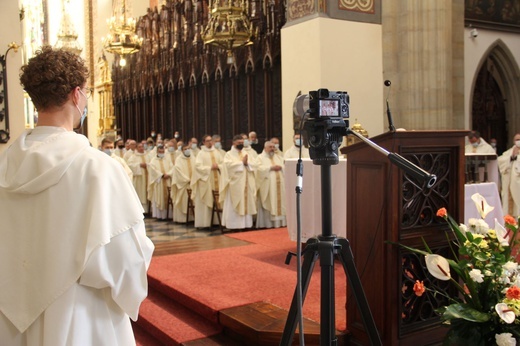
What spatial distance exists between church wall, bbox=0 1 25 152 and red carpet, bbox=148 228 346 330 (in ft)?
11.7

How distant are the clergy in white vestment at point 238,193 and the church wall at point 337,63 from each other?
3.53 feet

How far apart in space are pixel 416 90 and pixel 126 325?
29.2 feet

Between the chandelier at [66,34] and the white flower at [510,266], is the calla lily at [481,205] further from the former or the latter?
the chandelier at [66,34]

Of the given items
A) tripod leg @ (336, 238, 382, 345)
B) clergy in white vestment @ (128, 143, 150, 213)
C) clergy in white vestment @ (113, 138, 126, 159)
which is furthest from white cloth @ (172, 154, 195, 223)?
tripod leg @ (336, 238, 382, 345)

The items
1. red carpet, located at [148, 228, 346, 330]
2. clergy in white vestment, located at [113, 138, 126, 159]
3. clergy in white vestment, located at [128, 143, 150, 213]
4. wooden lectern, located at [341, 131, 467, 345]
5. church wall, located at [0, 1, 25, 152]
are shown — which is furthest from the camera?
clergy in white vestment, located at [113, 138, 126, 159]

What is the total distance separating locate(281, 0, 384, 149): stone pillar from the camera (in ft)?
33.2

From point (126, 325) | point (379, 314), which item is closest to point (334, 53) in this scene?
point (379, 314)

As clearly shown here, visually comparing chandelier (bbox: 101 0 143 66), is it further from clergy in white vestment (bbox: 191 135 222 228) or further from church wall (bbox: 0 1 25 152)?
church wall (bbox: 0 1 25 152)

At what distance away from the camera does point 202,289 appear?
4.80 m

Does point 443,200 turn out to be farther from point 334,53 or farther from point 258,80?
point 258,80

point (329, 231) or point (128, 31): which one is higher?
point (128, 31)

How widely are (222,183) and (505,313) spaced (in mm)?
8465

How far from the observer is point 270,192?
10.6m

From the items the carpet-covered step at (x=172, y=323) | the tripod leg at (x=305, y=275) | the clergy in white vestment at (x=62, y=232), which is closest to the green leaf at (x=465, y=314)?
the tripod leg at (x=305, y=275)
